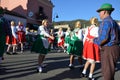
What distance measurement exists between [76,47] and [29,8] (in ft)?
103

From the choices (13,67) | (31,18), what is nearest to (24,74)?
(13,67)

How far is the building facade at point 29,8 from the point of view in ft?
139

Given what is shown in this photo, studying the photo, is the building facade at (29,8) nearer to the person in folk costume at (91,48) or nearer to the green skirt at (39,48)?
the green skirt at (39,48)

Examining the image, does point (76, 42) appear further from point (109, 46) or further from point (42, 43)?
point (109, 46)

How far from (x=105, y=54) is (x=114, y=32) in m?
0.45

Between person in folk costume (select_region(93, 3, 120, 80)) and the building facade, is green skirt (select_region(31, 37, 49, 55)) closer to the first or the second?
person in folk costume (select_region(93, 3, 120, 80))

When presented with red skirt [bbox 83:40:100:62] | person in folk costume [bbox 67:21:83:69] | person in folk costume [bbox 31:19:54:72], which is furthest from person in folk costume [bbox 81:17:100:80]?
person in folk costume [bbox 67:21:83:69]

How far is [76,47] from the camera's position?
488 inches

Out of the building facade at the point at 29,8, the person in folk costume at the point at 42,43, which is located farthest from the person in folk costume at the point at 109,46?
the building facade at the point at 29,8

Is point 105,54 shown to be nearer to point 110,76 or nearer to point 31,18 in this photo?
point 110,76

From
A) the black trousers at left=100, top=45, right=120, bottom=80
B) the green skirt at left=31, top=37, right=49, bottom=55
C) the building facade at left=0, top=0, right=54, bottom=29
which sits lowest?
the black trousers at left=100, top=45, right=120, bottom=80

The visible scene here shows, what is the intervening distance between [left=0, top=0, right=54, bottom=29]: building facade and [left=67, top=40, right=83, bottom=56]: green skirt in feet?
91.3

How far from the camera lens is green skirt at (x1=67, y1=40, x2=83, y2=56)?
12258mm

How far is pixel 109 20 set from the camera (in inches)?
265
